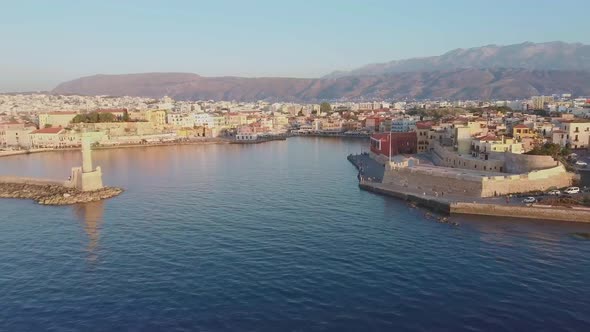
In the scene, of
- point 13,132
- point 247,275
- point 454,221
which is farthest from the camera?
point 13,132

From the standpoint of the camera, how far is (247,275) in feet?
37.5

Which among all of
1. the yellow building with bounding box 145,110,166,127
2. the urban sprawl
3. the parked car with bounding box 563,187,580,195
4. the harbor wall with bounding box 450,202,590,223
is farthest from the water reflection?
the yellow building with bounding box 145,110,166,127

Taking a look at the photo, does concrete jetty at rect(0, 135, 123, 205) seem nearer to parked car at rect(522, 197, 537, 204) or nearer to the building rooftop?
parked car at rect(522, 197, 537, 204)

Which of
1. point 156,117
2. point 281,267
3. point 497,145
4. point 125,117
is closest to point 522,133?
point 497,145

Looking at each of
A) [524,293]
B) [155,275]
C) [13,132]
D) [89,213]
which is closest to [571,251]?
[524,293]

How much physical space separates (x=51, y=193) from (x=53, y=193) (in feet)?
0.39

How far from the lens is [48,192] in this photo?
21.4 m

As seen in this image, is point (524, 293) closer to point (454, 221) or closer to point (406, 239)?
point (406, 239)

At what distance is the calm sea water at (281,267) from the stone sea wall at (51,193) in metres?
0.83

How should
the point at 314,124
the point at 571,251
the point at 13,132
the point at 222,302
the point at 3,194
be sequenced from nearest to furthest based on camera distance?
the point at 222,302
the point at 571,251
the point at 3,194
the point at 13,132
the point at 314,124

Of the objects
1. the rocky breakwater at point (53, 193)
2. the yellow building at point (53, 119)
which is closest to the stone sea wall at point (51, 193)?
the rocky breakwater at point (53, 193)

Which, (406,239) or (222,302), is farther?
(406,239)

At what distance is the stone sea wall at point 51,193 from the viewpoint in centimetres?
2026

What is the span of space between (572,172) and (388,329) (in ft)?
47.8
